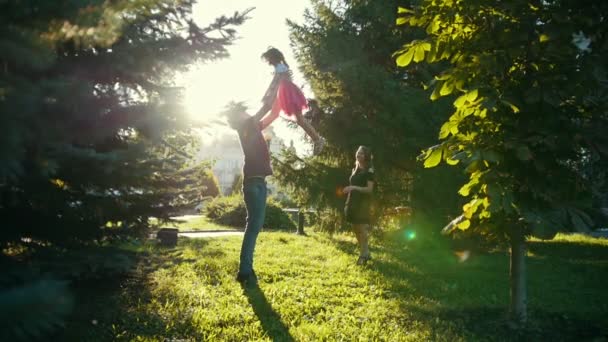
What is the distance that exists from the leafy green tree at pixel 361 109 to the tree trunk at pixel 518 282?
4488 millimetres

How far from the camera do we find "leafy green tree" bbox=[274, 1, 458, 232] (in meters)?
8.75

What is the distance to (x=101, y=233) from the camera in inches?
133

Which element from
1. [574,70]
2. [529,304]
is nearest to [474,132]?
[574,70]

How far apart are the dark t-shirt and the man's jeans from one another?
109 mm

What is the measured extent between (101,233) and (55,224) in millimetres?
349

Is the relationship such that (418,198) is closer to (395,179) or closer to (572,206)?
(395,179)

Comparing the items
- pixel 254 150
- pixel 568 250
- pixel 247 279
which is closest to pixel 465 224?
pixel 254 150

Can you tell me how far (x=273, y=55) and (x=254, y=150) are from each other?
4.15 ft

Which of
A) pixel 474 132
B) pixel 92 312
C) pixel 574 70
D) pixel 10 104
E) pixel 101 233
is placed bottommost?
pixel 92 312

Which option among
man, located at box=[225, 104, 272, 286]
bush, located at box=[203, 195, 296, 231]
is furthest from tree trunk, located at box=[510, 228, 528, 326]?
bush, located at box=[203, 195, 296, 231]

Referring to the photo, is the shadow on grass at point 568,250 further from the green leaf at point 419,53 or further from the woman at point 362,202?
the green leaf at point 419,53

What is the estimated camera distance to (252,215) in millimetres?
4922

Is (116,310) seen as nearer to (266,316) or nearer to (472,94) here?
(266,316)

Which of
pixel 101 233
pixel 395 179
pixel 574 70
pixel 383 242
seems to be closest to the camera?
pixel 574 70
